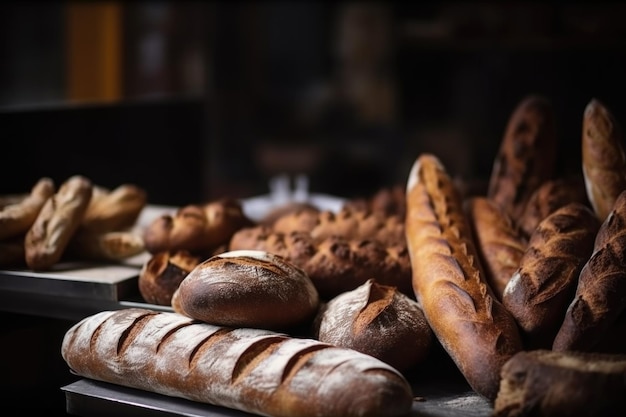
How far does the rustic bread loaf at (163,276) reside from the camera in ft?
6.08

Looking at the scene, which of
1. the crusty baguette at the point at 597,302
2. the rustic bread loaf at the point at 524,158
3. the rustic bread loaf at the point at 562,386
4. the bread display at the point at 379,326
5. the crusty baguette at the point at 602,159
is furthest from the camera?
the rustic bread loaf at the point at 524,158

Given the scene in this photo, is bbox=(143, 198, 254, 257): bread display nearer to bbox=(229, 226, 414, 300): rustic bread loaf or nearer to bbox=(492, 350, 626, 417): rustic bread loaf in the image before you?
bbox=(229, 226, 414, 300): rustic bread loaf

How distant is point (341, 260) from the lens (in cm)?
184

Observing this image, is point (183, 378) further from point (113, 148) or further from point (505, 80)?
point (505, 80)

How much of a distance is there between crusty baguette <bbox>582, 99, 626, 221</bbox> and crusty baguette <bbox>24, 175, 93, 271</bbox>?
51.3 inches

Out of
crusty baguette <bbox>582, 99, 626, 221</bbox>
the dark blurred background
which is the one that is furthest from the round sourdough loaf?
the dark blurred background

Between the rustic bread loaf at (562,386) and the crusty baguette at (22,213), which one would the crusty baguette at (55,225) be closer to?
the crusty baguette at (22,213)

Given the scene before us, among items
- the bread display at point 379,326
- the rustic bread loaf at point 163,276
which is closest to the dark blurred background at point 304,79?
the rustic bread loaf at point 163,276

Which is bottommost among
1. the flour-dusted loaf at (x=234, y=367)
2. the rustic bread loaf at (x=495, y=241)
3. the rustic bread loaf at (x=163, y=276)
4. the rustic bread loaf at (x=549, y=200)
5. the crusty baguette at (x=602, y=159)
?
the flour-dusted loaf at (x=234, y=367)

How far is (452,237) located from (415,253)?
92 mm

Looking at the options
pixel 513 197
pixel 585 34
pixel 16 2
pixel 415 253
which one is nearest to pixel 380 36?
pixel 585 34

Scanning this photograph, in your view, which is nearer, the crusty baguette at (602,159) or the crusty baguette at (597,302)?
the crusty baguette at (597,302)

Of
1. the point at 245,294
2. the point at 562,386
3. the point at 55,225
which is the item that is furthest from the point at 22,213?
the point at 562,386

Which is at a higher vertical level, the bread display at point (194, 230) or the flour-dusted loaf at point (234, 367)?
the bread display at point (194, 230)
